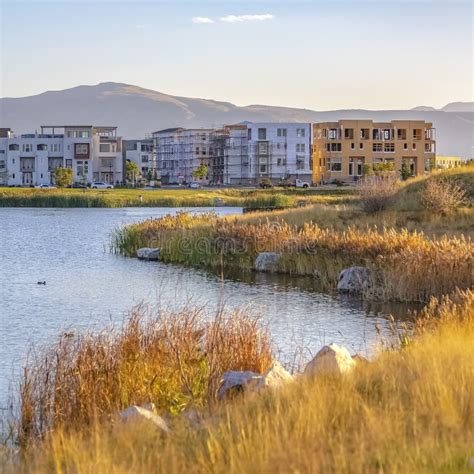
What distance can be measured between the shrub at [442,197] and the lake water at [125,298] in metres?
13.4

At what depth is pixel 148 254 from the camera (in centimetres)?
3684

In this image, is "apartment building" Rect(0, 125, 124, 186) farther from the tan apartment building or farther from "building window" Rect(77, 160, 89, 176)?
the tan apartment building

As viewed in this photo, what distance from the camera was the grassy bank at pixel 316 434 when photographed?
7055 millimetres

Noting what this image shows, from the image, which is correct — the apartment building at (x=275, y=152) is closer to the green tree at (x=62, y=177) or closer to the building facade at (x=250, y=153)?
the building facade at (x=250, y=153)

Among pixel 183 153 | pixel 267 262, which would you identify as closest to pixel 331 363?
pixel 267 262

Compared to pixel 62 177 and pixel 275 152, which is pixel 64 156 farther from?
pixel 275 152

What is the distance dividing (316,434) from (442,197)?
3424cm

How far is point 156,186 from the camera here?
5128 inches

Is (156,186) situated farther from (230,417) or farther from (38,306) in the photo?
(230,417)

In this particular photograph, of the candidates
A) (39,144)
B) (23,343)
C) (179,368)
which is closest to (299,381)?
(179,368)

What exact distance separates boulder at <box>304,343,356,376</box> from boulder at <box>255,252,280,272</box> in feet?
64.8

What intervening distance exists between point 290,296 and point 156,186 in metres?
106

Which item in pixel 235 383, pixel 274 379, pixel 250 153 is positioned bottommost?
pixel 235 383

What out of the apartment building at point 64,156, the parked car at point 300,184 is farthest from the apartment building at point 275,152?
the apartment building at point 64,156
